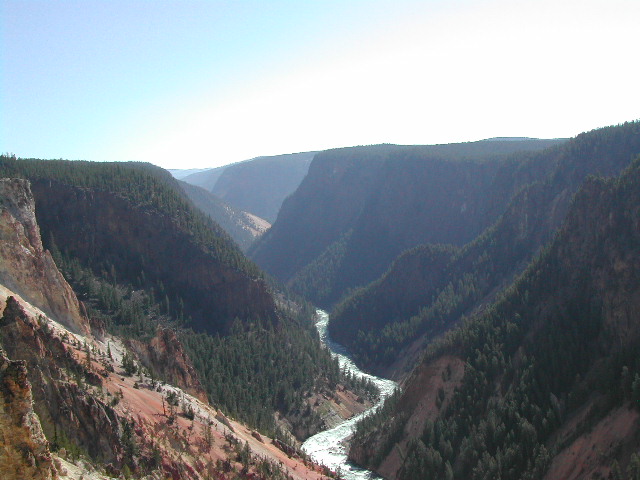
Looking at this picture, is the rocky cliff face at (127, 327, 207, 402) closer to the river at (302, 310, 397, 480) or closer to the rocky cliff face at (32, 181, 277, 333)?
the river at (302, 310, 397, 480)

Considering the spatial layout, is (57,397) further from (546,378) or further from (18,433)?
(546,378)

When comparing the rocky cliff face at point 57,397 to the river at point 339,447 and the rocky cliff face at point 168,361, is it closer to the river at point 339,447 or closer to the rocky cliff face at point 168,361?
the rocky cliff face at point 168,361

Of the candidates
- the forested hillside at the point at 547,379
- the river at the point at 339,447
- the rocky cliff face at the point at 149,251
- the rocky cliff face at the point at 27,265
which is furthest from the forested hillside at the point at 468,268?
the rocky cliff face at the point at 27,265

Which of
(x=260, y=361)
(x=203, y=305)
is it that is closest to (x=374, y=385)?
(x=260, y=361)

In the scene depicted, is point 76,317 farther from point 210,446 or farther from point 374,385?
point 374,385

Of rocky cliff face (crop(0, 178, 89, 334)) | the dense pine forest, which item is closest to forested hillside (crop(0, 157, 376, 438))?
the dense pine forest
